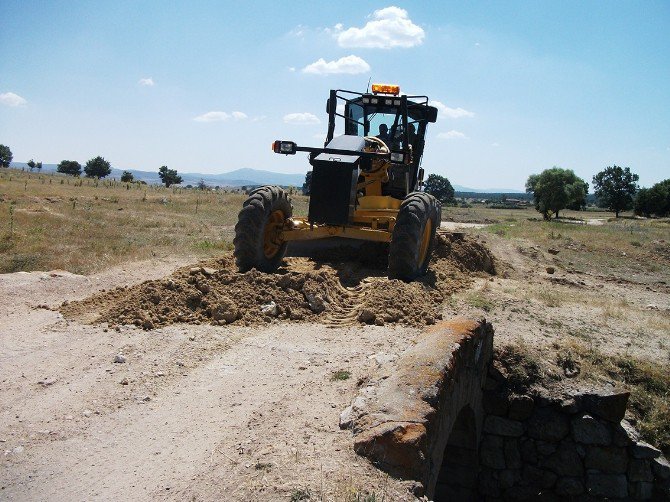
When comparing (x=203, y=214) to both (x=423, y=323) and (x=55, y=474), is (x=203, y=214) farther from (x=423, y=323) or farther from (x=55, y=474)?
(x=55, y=474)

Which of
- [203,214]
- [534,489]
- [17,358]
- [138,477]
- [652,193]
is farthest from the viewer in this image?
[652,193]

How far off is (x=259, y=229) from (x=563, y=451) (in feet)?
17.3

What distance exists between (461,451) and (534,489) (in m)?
1.45

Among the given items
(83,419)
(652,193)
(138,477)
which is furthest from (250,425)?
(652,193)

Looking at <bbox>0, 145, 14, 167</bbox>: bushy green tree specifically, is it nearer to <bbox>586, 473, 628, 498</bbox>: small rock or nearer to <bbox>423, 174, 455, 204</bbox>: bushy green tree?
<bbox>423, 174, 455, 204</bbox>: bushy green tree

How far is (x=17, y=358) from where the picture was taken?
5.46 m

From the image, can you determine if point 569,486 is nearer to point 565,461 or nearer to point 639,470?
point 565,461

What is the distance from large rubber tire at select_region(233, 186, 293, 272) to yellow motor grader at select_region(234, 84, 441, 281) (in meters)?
0.02

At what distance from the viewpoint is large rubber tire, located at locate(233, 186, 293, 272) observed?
28.8ft

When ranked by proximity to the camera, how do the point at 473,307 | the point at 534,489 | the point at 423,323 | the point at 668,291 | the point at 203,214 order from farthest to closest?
the point at 203,214
the point at 668,291
the point at 473,307
the point at 534,489
the point at 423,323

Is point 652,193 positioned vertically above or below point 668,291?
above

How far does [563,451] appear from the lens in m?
7.75

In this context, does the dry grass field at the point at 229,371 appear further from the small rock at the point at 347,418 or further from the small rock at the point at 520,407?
the small rock at the point at 520,407

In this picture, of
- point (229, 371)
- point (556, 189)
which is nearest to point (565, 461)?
point (229, 371)
